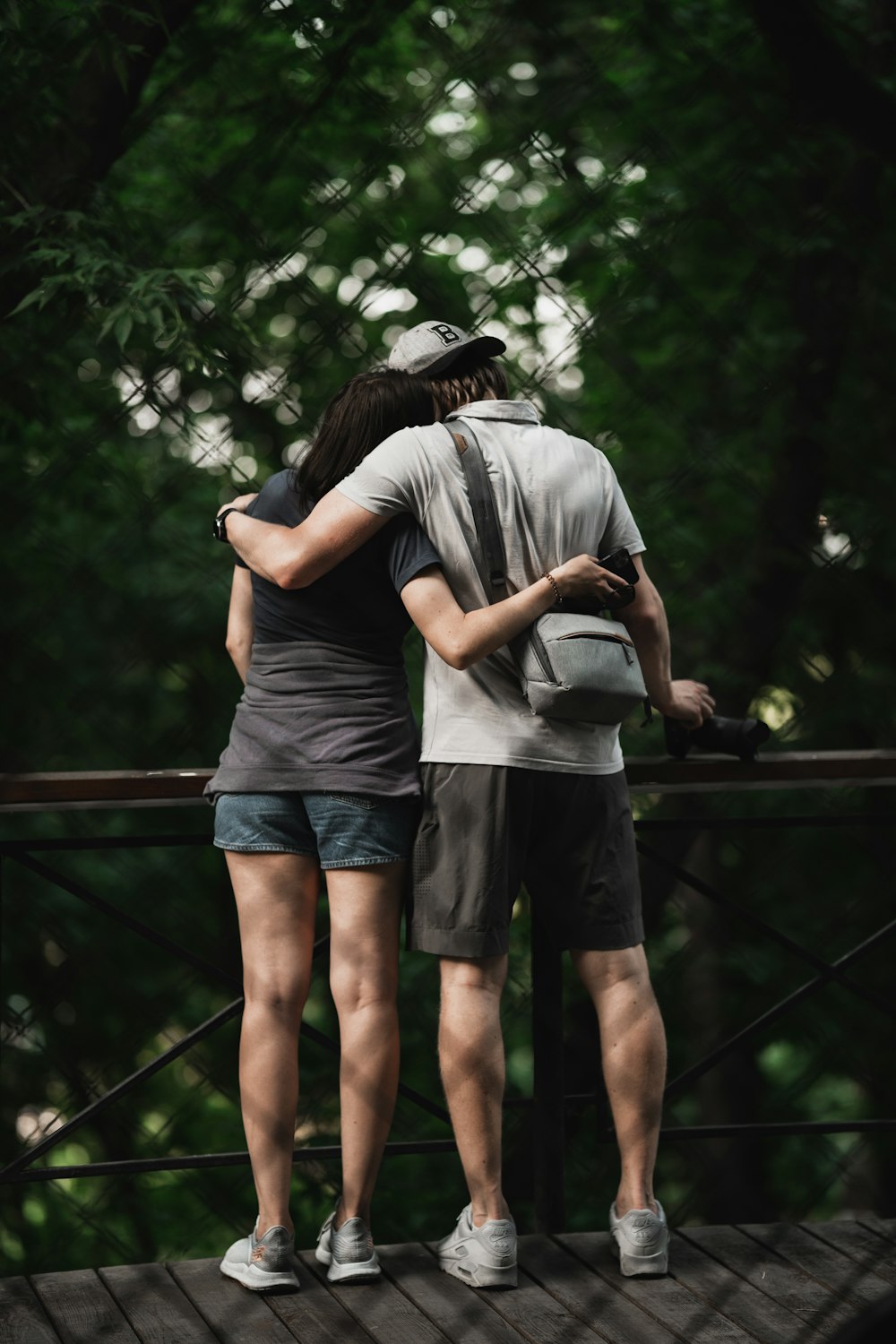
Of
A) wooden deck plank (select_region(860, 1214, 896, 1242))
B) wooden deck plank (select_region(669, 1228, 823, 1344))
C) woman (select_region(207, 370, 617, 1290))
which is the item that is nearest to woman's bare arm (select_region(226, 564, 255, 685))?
woman (select_region(207, 370, 617, 1290))

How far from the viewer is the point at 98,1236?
17.6 ft

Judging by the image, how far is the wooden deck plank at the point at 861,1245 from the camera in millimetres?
2031

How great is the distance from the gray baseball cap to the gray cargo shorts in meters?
0.58

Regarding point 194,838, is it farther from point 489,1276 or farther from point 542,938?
point 489,1276

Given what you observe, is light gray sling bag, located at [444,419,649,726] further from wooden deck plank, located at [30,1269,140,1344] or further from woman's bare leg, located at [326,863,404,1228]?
wooden deck plank, located at [30,1269,140,1344]

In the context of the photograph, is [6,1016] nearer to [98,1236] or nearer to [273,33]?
[98,1236]

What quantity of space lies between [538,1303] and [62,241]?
2.60 metres

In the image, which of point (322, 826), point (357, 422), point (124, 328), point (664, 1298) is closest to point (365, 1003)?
point (322, 826)

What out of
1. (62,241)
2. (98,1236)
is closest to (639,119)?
(62,241)

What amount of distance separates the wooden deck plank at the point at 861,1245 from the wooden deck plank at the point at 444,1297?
1.93ft

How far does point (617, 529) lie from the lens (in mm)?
1935

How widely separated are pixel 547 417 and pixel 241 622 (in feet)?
10.5

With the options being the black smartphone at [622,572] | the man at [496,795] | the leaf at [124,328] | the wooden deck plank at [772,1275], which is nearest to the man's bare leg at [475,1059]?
the man at [496,795]

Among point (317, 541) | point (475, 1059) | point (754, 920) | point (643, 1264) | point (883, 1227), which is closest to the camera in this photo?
point (317, 541)
